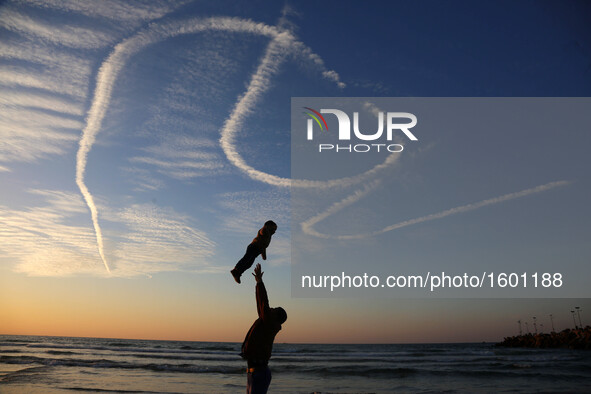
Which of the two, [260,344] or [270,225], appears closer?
[260,344]

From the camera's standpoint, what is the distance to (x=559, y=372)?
1659cm

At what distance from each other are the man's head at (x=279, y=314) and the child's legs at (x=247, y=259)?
24.7 inches

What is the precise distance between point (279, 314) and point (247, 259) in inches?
29.8

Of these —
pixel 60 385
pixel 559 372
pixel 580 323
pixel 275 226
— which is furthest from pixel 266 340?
pixel 580 323

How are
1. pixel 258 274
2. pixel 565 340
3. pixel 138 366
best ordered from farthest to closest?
pixel 565 340 < pixel 138 366 < pixel 258 274

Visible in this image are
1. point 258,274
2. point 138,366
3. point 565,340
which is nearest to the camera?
point 258,274

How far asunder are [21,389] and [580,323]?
126m

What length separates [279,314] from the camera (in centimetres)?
432

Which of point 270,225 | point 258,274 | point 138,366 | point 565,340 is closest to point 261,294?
point 258,274

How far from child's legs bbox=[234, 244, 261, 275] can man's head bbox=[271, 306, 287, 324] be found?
63cm

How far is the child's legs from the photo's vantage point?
4.63 metres

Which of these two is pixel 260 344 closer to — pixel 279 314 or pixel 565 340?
pixel 279 314

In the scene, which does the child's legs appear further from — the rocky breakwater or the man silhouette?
the rocky breakwater

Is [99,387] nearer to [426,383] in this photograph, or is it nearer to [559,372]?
[426,383]
